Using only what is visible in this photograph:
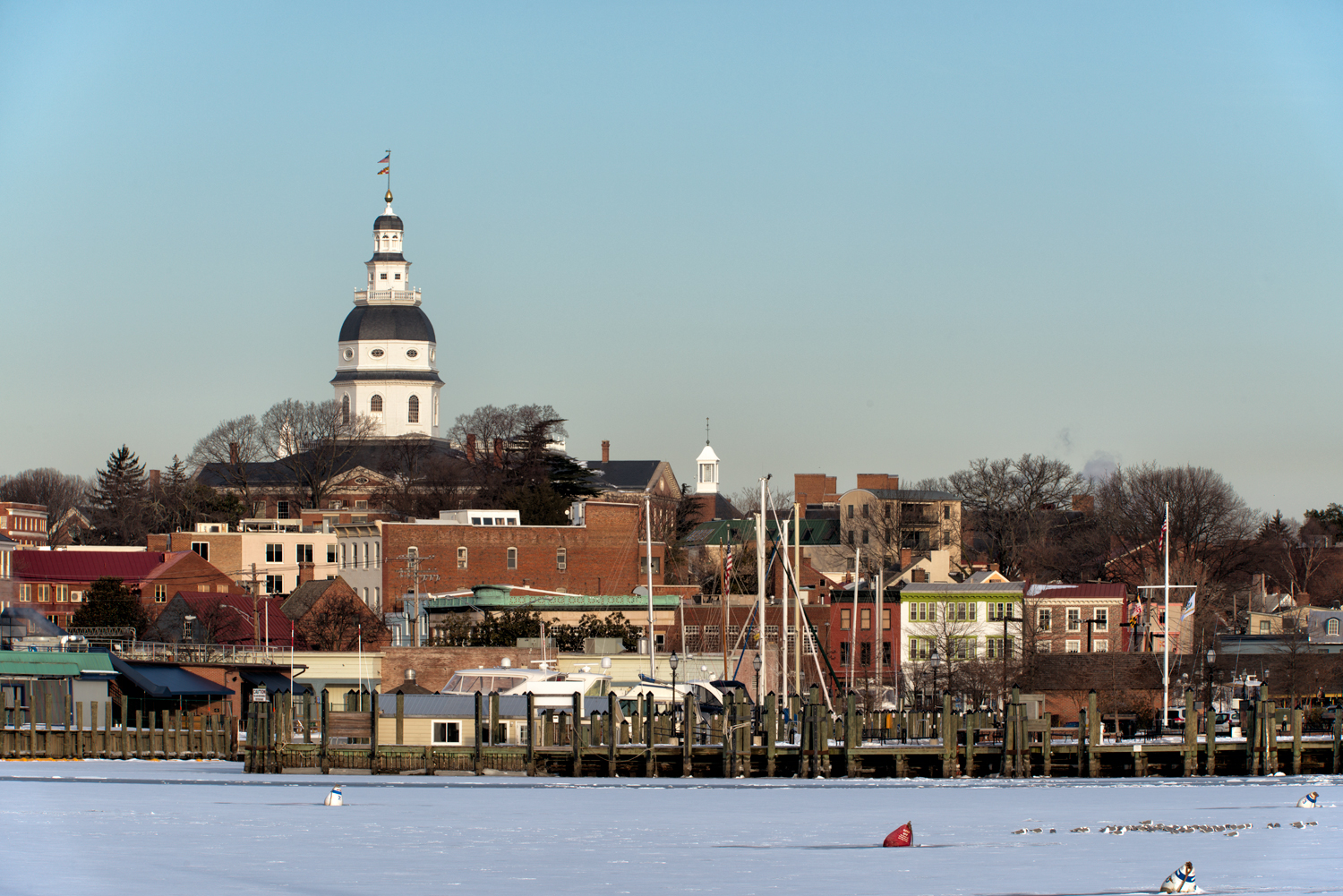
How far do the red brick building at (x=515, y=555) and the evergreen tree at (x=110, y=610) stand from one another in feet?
42.6

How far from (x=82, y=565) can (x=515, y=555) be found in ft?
95.2

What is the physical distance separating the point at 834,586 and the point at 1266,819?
253ft

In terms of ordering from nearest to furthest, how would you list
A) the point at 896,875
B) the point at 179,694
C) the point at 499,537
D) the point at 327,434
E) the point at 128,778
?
the point at 896,875 < the point at 128,778 < the point at 179,694 < the point at 499,537 < the point at 327,434

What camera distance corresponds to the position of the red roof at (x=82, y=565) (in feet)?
376

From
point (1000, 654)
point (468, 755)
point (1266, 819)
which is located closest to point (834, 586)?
point (1000, 654)

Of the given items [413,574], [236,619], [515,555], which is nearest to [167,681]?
[236,619]

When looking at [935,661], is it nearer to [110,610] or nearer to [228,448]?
[110,610]

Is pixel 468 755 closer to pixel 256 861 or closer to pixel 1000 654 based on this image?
pixel 256 861

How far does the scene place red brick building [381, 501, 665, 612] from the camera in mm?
103750

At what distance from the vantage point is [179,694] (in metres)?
77.2

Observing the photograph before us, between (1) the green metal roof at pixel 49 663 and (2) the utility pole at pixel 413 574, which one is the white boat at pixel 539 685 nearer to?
(1) the green metal roof at pixel 49 663

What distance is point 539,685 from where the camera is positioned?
5431cm

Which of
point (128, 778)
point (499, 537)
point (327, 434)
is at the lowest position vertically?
point (128, 778)

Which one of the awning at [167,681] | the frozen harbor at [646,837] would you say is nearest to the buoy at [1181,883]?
the frozen harbor at [646,837]
